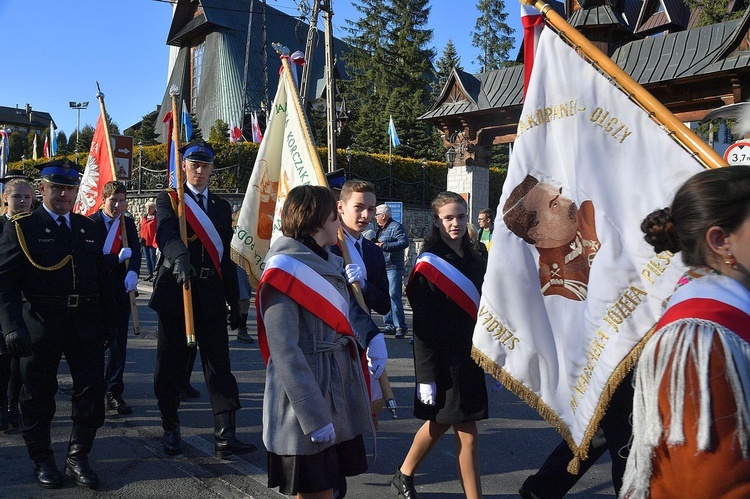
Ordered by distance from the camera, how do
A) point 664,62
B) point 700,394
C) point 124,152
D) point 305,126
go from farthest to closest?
point 664,62 → point 124,152 → point 305,126 → point 700,394

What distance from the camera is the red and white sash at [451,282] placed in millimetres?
3896

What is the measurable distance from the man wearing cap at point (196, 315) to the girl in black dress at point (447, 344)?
1.42m

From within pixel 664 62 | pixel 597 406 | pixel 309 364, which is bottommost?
pixel 597 406

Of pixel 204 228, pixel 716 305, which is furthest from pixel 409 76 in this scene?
pixel 716 305

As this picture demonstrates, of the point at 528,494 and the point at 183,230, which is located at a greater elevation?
the point at 183,230

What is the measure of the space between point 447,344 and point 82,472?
243 centimetres

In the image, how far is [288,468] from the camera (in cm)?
296

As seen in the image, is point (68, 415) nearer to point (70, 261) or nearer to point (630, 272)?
point (70, 261)

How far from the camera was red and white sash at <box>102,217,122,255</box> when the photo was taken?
627 centimetres

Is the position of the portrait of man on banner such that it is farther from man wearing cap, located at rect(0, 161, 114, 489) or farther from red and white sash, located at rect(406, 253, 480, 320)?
man wearing cap, located at rect(0, 161, 114, 489)

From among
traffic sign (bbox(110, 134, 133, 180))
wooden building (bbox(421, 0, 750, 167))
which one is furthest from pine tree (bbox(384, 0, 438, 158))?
traffic sign (bbox(110, 134, 133, 180))

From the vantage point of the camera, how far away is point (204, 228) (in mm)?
4914

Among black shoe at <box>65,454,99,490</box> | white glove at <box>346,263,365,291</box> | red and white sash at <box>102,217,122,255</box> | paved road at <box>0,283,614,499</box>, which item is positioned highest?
red and white sash at <box>102,217,122,255</box>

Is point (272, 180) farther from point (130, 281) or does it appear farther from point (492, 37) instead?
point (492, 37)
